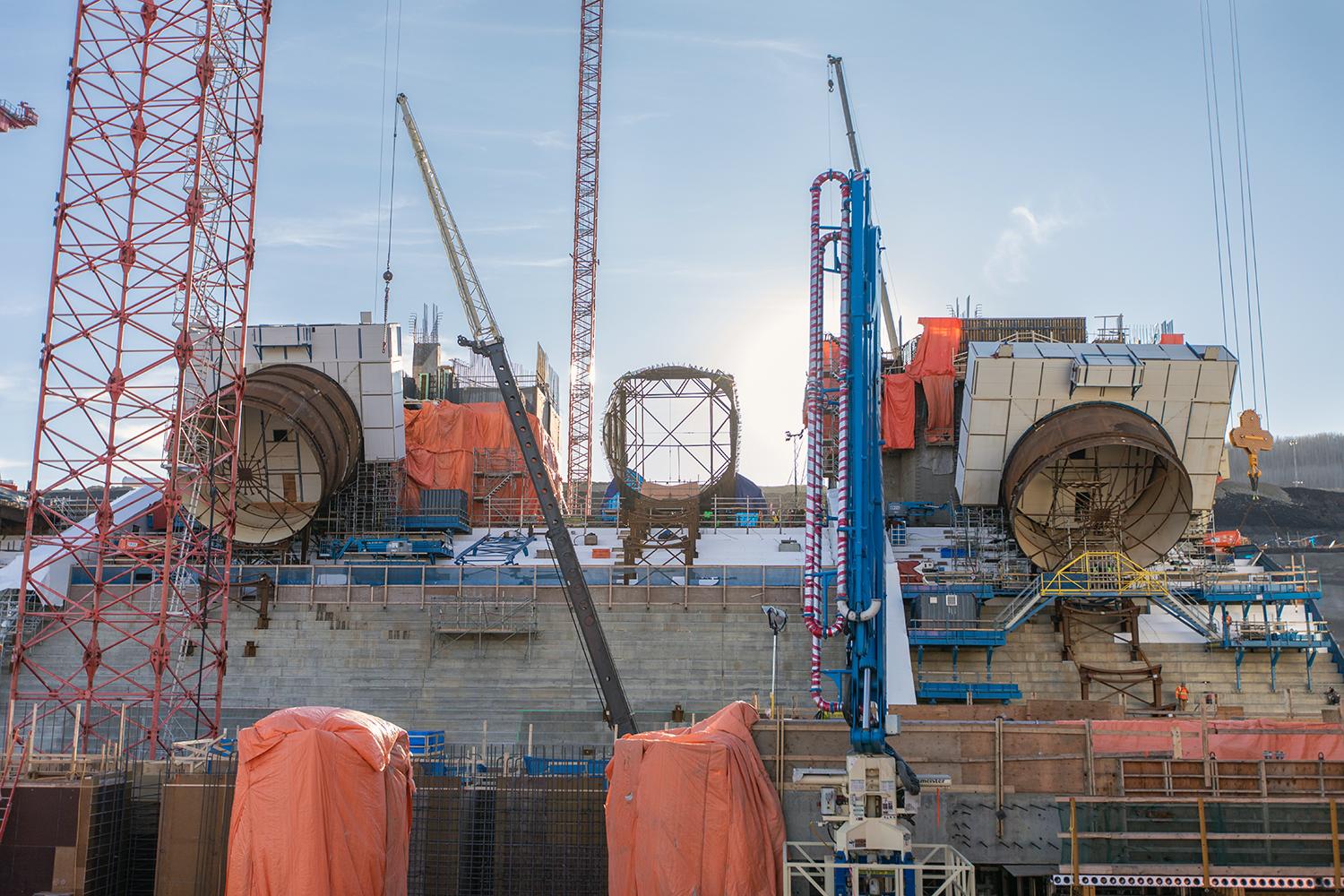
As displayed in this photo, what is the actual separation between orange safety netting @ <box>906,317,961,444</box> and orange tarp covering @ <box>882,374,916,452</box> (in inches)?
19.8

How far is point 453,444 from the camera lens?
55.4 metres

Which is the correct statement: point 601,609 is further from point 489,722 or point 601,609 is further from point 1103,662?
point 1103,662

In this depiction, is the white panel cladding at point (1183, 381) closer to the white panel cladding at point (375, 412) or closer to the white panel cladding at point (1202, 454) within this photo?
the white panel cladding at point (1202, 454)

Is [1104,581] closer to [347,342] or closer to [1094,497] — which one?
[1094,497]

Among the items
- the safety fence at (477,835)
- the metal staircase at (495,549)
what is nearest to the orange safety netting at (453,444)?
the metal staircase at (495,549)

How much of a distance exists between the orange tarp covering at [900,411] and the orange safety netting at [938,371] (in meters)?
0.50

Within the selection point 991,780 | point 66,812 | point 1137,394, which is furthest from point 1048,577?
point 66,812

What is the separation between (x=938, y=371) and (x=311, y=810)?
36366 mm

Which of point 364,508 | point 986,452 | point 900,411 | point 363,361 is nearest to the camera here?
point 986,452

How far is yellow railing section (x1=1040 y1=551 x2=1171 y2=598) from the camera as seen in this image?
37562 mm

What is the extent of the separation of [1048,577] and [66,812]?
27.0m

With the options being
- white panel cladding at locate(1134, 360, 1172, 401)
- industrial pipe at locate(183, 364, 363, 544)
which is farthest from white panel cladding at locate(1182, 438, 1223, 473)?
industrial pipe at locate(183, 364, 363, 544)

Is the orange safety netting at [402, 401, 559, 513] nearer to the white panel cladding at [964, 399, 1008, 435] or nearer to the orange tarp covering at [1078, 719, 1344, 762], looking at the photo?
the white panel cladding at [964, 399, 1008, 435]

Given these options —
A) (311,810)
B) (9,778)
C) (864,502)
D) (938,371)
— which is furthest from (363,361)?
(864,502)
